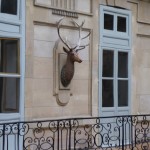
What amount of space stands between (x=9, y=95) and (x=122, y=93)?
2805 mm

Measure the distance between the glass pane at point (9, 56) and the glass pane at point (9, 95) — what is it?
17 cm

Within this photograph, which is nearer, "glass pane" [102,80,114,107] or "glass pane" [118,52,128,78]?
"glass pane" [102,80,114,107]

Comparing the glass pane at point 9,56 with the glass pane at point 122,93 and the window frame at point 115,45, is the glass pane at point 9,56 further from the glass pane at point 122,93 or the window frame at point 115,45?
the glass pane at point 122,93

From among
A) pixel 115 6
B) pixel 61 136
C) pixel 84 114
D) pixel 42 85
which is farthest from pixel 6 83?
pixel 115 6

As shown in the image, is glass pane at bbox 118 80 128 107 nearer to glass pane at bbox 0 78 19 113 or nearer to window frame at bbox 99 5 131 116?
window frame at bbox 99 5 131 116

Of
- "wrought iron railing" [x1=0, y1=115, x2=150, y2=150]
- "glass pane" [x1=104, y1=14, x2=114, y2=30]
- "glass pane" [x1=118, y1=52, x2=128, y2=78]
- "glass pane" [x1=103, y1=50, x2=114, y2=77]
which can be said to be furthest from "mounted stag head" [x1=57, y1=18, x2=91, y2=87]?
"glass pane" [x1=118, y1=52, x2=128, y2=78]

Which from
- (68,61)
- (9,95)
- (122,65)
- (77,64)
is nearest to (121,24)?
(122,65)

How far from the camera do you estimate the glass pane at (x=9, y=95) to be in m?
6.43

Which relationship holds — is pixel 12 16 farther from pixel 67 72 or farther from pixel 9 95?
pixel 67 72

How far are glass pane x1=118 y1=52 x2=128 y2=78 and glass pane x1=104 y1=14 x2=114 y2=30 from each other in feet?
Result: 1.95

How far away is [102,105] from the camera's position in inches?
316

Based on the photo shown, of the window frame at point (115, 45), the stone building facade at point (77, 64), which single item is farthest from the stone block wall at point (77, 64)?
the window frame at point (115, 45)

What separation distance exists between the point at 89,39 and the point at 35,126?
6.75ft

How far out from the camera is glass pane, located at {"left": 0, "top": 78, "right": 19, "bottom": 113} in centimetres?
643
